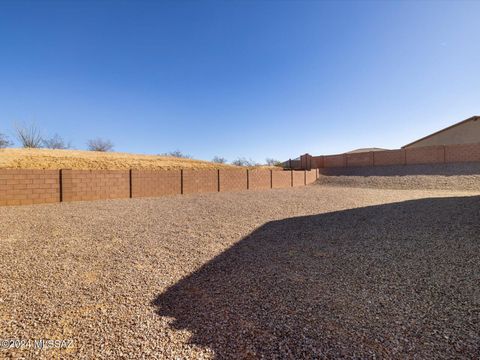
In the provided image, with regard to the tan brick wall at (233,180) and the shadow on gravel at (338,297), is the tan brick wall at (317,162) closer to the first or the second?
the tan brick wall at (233,180)

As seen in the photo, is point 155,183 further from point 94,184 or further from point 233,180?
point 233,180

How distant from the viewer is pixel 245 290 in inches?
113

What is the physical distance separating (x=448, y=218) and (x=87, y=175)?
12866 mm

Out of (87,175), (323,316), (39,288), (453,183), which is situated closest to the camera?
(323,316)

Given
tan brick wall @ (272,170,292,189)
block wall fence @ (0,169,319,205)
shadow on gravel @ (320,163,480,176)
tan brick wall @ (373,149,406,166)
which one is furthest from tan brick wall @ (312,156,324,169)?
block wall fence @ (0,169,319,205)

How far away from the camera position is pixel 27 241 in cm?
450

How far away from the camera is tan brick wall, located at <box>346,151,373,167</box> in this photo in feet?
75.4

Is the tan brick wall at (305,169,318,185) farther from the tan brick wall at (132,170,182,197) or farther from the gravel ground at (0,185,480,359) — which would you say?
the gravel ground at (0,185,480,359)

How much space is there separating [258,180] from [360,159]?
13963 mm

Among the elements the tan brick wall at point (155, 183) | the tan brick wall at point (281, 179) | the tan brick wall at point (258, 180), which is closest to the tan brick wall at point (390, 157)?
the tan brick wall at point (281, 179)

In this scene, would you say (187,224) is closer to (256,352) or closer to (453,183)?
(256,352)

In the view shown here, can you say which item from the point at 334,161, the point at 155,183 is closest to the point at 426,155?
the point at 334,161

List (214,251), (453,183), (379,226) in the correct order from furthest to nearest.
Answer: (453,183)
(379,226)
(214,251)

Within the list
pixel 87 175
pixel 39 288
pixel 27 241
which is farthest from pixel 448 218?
pixel 87 175
